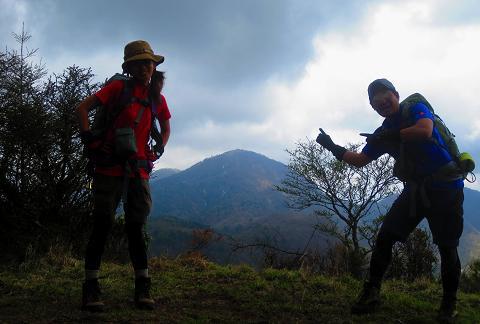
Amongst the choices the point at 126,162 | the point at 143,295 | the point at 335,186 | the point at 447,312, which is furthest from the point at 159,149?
the point at 335,186

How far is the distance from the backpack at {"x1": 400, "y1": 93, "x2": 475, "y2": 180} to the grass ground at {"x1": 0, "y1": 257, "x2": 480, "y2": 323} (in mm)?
1317

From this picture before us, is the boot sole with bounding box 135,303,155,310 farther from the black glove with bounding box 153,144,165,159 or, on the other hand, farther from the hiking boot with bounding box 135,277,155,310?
the black glove with bounding box 153,144,165,159

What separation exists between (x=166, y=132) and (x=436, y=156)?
2.61 m

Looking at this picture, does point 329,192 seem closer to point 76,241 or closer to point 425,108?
point 76,241

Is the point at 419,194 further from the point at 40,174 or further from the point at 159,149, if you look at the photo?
the point at 40,174

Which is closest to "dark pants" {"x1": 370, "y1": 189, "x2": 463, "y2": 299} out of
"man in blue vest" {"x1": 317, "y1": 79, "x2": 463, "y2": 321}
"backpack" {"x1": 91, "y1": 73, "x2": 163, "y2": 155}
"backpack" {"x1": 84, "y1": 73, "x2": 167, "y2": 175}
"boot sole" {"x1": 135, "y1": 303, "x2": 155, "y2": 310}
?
"man in blue vest" {"x1": 317, "y1": 79, "x2": 463, "y2": 321}

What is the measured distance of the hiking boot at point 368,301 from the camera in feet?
12.9

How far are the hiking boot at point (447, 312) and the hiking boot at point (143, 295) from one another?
8.40 feet

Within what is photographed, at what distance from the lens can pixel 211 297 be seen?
4438mm

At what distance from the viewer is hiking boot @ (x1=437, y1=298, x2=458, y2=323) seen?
379 cm

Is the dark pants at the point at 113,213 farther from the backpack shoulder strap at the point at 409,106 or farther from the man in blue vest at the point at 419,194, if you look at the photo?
the backpack shoulder strap at the point at 409,106

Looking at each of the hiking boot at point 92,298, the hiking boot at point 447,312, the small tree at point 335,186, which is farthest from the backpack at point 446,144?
the small tree at point 335,186

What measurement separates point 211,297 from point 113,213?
1.38m

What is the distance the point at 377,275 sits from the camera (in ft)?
13.4
